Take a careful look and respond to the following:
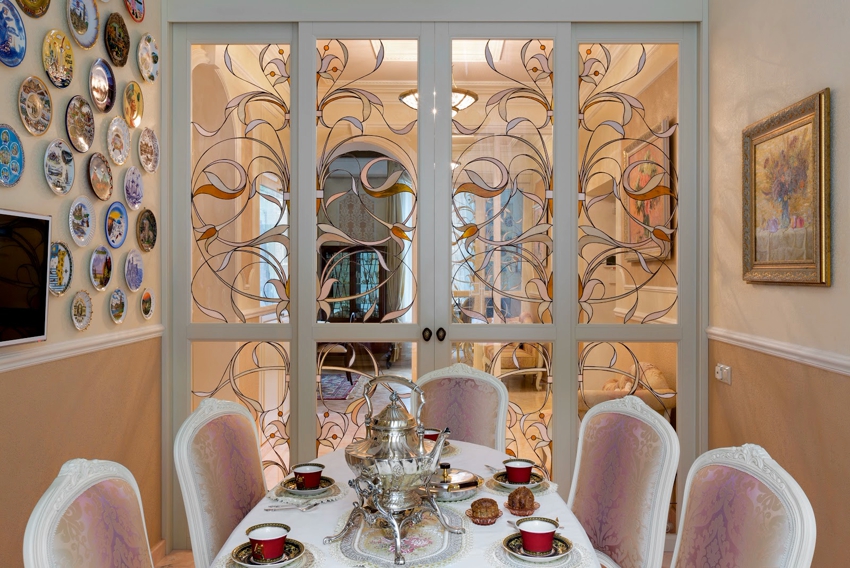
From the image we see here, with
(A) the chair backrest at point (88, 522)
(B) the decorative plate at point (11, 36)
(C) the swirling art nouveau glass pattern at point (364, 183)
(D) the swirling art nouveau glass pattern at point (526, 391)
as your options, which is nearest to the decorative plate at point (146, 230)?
(C) the swirling art nouveau glass pattern at point (364, 183)

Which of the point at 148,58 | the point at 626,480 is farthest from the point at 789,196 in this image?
the point at 148,58

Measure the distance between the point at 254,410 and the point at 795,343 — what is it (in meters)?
2.40

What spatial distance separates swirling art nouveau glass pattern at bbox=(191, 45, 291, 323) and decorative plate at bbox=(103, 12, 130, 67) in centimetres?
53

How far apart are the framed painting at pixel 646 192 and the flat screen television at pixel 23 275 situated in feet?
8.13

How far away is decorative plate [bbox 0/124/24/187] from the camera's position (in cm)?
190

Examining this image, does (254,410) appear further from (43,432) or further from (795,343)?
(795,343)

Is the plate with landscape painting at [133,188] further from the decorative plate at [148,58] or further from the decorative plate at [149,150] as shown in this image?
the decorative plate at [148,58]

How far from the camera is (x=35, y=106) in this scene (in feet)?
6.80

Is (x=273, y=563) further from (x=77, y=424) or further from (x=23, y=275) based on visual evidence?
(x=77, y=424)

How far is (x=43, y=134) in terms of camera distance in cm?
213

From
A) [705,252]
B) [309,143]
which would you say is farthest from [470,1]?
[705,252]

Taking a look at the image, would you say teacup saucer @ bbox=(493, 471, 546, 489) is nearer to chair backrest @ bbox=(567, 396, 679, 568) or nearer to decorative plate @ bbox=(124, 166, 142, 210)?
chair backrest @ bbox=(567, 396, 679, 568)

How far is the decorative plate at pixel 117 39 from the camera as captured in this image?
2586 mm

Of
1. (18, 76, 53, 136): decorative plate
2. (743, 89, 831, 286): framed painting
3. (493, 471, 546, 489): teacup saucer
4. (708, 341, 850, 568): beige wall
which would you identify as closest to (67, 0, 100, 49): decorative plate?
(18, 76, 53, 136): decorative plate
